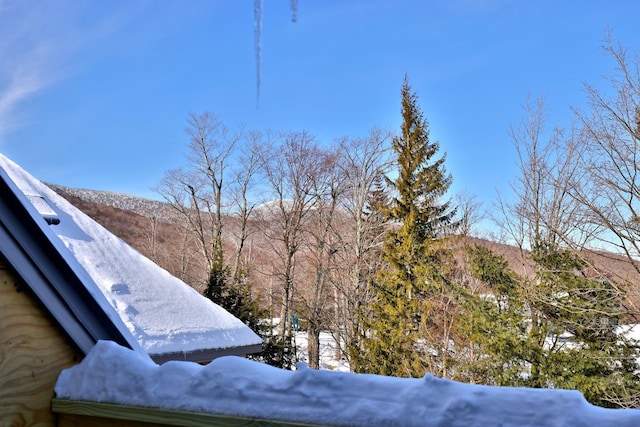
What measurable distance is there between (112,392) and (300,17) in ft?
2.99

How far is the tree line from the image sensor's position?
9.59 m

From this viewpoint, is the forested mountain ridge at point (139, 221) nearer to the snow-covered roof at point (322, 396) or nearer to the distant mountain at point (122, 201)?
the distant mountain at point (122, 201)

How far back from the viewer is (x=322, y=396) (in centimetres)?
83

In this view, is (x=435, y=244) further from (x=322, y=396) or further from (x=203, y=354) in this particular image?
(x=322, y=396)

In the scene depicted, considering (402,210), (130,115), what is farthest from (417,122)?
(130,115)

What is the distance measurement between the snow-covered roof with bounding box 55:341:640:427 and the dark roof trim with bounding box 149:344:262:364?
13.5 ft

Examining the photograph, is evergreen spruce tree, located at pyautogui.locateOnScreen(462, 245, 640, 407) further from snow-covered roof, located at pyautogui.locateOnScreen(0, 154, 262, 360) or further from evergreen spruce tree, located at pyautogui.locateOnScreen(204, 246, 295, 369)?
snow-covered roof, located at pyautogui.locateOnScreen(0, 154, 262, 360)

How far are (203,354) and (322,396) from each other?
16.3 feet

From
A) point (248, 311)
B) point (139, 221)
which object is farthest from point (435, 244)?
point (139, 221)

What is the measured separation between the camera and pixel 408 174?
1516cm

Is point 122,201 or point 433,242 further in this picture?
point 122,201

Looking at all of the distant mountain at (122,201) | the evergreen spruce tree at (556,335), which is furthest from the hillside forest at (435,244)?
the distant mountain at (122,201)

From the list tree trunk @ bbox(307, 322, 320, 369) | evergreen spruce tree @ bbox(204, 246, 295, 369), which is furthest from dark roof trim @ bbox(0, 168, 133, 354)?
tree trunk @ bbox(307, 322, 320, 369)

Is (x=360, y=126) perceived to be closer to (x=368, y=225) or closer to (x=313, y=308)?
(x=368, y=225)
